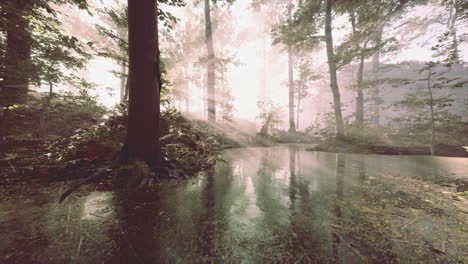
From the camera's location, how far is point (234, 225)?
5.31 ft

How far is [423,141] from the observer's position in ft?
30.5

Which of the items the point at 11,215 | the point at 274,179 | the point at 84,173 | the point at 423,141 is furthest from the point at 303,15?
the point at 11,215

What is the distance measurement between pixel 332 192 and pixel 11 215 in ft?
12.7

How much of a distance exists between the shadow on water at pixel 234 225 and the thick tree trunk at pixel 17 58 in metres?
4.87

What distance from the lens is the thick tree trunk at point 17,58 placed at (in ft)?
14.9

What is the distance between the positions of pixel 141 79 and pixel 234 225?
2.97m

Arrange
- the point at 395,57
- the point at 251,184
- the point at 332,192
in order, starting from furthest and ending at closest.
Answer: the point at 395,57, the point at 251,184, the point at 332,192

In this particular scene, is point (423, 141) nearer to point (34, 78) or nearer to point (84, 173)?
point (84, 173)

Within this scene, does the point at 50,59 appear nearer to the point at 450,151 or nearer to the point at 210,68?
the point at 210,68

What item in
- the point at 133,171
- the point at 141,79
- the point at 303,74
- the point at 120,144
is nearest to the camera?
the point at 133,171

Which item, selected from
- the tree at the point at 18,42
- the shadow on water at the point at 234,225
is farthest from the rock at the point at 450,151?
the tree at the point at 18,42

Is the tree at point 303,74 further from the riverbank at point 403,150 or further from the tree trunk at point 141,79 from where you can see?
the tree trunk at point 141,79

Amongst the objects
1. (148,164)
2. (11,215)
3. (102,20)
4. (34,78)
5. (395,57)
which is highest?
(102,20)

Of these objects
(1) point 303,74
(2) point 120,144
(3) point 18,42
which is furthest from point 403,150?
(3) point 18,42
